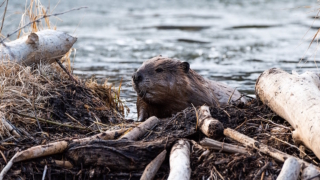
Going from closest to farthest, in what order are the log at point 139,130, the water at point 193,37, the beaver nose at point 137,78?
the log at point 139,130 → the beaver nose at point 137,78 → the water at point 193,37

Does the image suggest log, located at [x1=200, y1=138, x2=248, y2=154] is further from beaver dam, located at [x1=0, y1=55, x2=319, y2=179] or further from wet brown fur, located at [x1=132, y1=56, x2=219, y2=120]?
wet brown fur, located at [x1=132, y1=56, x2=219, y2=120]

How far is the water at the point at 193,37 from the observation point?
8953mm

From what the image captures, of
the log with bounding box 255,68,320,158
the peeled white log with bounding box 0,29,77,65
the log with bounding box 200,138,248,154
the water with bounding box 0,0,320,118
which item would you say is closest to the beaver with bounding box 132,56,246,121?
the log with bounding box 255,68,320,158

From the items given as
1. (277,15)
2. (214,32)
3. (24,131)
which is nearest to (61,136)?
(24,131)

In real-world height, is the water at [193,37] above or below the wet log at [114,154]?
below

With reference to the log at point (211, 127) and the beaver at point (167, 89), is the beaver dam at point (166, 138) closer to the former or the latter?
the log at point (211, 127)

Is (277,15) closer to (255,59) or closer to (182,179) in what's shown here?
(255,59)

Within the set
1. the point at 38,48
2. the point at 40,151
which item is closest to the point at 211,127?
the point at 40,151

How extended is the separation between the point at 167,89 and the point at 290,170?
7.16 ft

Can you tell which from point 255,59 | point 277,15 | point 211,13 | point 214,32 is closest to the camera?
point 255,59

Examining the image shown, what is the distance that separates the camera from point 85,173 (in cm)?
315

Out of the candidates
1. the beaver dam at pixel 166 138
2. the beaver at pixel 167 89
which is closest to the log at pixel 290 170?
the beaver dam at pixel 166 138

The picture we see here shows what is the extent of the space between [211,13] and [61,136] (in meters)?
13.5

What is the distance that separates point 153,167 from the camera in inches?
121
